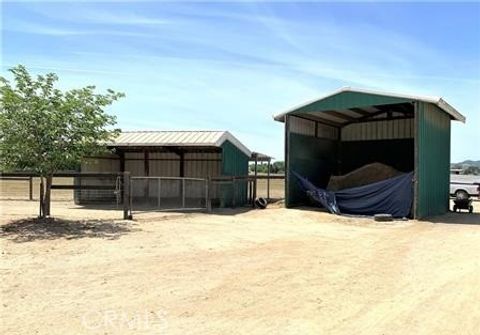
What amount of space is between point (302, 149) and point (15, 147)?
1221 cm

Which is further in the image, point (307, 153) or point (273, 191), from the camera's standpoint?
point (273, 191)

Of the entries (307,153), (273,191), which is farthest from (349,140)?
(273,191)

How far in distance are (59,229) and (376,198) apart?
35.5 feet

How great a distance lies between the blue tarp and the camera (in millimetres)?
17578

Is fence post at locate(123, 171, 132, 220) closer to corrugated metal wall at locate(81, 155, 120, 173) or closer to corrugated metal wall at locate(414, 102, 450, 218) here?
corrugated metal wall at locate(414, 102, 450, 218)

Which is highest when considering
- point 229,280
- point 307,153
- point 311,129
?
point 311,129

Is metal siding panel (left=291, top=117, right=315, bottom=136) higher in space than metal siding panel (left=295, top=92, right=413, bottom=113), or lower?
lower

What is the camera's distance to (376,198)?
1798 centimetres

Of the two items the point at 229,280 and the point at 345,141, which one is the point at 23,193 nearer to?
the point at 345,141

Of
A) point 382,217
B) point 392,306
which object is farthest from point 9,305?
point 382,217

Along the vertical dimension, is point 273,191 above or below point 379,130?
below

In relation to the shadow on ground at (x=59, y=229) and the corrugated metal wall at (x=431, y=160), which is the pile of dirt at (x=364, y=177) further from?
the shadow on ground at (x=59, y=229)

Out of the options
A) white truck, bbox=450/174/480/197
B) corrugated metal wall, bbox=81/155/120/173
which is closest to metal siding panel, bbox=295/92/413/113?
corrugated metal wall, bbox=81/155/120/173

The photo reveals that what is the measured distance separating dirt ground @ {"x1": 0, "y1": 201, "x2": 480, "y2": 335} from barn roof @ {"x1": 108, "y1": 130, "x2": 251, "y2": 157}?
23.5 ft
